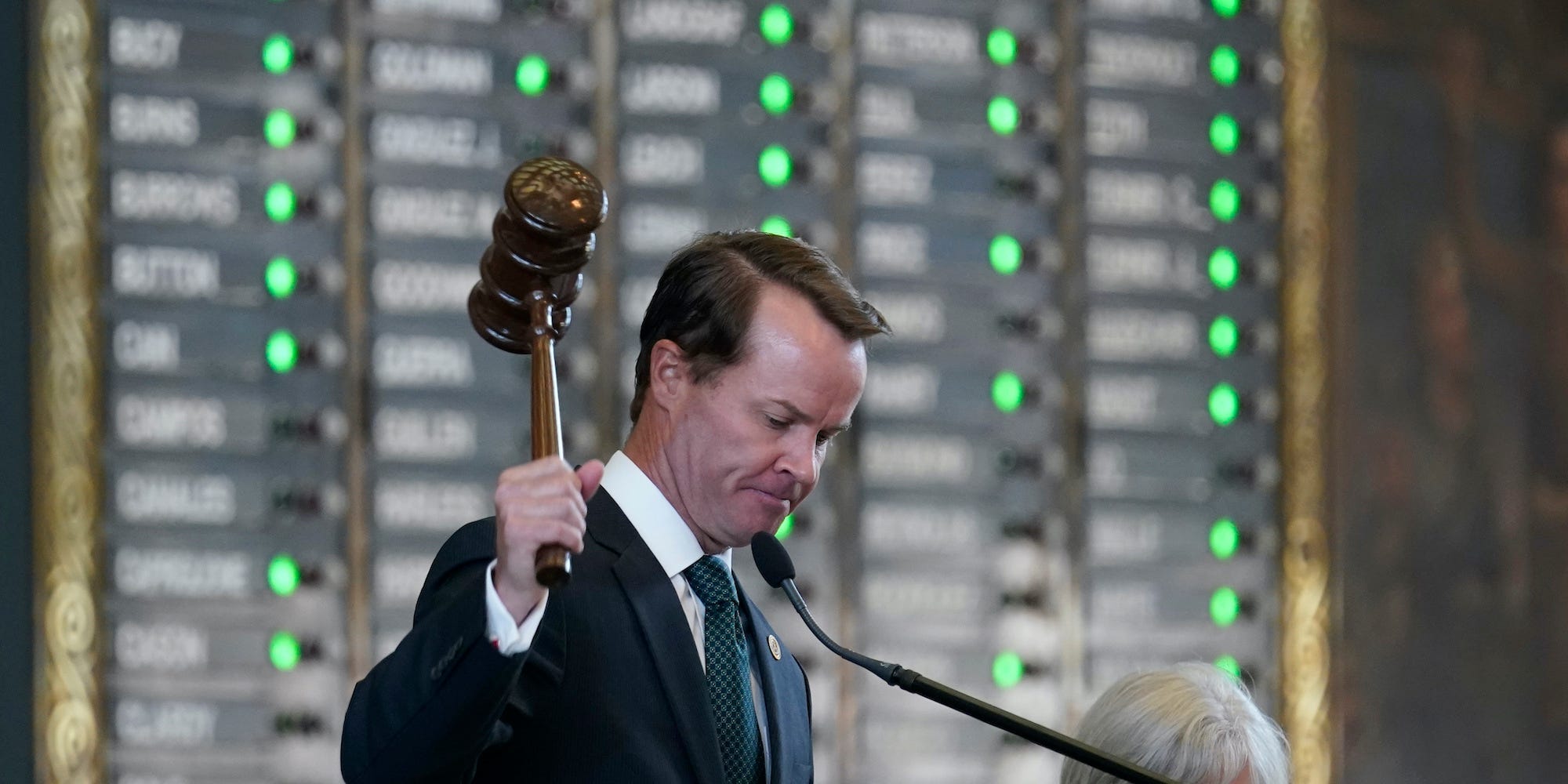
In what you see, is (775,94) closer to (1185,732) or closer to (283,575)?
(283,575)

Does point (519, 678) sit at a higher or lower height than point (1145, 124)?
lower

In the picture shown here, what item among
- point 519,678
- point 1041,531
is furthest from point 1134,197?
point 519,678

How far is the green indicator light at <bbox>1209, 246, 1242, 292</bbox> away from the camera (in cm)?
332

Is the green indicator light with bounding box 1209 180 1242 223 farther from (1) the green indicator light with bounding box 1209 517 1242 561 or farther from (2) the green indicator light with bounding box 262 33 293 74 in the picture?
(2) the green indicator light with bounding box 262 33 293 74

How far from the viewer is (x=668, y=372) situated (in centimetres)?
182

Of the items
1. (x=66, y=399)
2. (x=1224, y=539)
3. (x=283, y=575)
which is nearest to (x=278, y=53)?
(x=66, y=399)

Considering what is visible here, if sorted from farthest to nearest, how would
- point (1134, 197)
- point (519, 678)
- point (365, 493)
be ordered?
1. point (1134, 197)
2. point (365, 493)
3. point (519, 678)

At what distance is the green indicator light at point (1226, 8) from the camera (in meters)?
3.36

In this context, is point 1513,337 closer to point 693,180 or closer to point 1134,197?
point 1134,197

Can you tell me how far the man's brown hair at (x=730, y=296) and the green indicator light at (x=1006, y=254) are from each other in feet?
4.32

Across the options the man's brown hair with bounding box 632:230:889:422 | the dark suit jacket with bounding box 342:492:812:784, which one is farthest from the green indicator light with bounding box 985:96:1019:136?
the dark suit jacket with bounding box 342:492:812:784

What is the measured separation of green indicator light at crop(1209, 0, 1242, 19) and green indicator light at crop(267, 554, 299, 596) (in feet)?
6.25

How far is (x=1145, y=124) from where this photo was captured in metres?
3.29

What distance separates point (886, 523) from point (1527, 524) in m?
1.27
